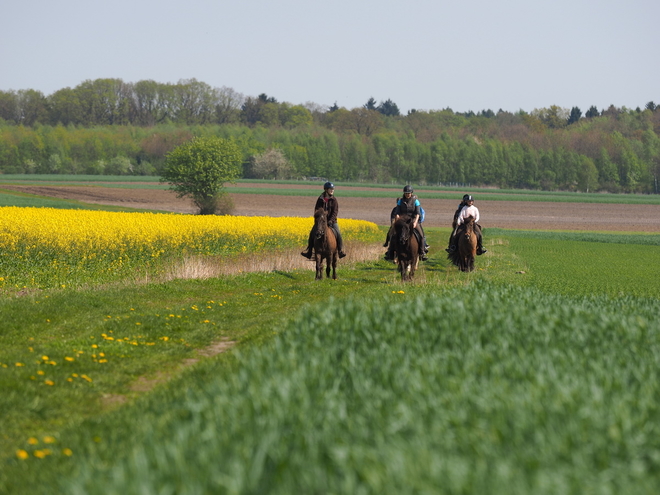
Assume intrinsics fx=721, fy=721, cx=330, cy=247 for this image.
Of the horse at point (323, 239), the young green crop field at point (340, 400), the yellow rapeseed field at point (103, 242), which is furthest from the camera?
the yellow rapeseed field at point (103, 242)

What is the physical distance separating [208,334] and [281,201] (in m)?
72.0

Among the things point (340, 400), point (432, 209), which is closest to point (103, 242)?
point (340, 400)

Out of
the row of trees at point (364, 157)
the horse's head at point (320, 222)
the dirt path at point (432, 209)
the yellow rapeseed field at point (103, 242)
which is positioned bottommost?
the dirt path at point (432, 209)

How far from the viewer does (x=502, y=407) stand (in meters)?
5.45

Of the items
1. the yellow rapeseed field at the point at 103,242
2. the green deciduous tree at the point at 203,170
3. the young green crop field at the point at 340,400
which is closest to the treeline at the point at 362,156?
the green deciduous tree at the point at 203,170

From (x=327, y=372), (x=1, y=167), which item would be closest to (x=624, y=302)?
(x=327, y=372)

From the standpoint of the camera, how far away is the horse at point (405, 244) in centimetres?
2067

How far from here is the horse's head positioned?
A: 2038cm

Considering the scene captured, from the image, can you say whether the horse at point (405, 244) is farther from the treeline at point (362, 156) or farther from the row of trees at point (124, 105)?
the row of trees at point (124, 105)

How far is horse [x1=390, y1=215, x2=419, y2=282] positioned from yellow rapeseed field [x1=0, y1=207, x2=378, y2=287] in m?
7.51

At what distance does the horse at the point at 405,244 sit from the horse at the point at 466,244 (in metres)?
3.06

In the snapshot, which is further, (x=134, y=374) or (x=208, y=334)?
(x=208, y=334)

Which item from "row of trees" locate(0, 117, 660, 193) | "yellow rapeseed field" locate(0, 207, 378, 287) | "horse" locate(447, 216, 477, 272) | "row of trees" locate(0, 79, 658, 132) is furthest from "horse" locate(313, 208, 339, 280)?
"row of trees" locate(0, 79, 658, 132)

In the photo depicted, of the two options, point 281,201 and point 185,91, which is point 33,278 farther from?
point 185,91
